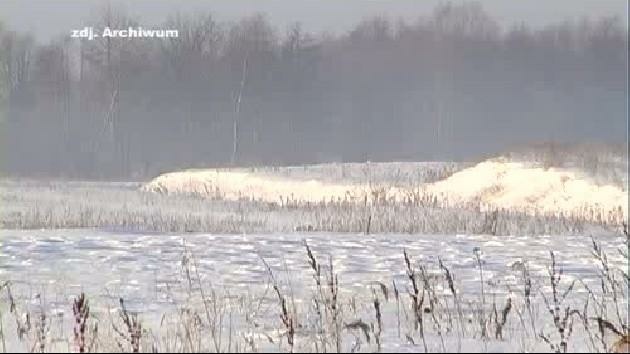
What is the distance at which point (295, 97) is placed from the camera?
26.4 meters

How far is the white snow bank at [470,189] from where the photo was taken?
21561mm

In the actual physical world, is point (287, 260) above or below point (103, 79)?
below

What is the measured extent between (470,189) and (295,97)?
16.8 feet

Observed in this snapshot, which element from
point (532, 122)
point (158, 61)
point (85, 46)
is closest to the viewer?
point (532, 122)

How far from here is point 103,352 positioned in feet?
18.6

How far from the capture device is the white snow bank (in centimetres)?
2156

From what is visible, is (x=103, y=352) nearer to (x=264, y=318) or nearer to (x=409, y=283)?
(x=264, y=318)

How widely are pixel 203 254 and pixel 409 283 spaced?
331 cm

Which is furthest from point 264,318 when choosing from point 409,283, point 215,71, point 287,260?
point 215,71

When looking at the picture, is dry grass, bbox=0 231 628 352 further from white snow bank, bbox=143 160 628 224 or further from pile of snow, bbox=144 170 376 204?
pile of snow, bbox=144 170 376 204

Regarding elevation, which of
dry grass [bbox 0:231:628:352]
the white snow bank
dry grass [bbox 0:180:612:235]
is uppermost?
the white snow bank

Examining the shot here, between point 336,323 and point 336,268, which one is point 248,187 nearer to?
point 336,268

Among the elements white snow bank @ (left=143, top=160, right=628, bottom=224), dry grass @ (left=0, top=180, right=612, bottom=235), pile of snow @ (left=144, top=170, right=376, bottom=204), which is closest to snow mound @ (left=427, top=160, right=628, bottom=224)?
white snow bank @ (left=143, top=160, right=628, bottom=224)

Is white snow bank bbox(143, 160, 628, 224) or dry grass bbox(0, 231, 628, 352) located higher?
white snow bank bbox(143, 160, 628, 224)
